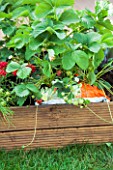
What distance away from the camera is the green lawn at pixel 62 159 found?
1.41 metres

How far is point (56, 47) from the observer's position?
1.43 metres

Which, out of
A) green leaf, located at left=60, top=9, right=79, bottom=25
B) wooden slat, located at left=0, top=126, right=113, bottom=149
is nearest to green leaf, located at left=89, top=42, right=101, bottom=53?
green leaf, located at left=60, top=9, right=79, bottom=25

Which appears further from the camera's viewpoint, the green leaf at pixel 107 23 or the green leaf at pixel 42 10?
the green leaf at pixel 107 23

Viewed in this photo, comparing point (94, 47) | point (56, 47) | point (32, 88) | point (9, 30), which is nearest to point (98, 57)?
point (94, 47)

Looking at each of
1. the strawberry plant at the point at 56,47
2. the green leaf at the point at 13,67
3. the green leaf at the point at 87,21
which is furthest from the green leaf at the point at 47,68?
the green leaf at the point at 87,21

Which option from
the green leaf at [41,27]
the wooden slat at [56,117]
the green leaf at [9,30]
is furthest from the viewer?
the green leaf at [9,30]

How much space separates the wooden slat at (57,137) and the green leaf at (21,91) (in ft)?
0.54

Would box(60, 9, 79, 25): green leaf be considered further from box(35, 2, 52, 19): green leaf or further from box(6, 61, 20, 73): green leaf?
box(6, 61, 20, 73): green leaf

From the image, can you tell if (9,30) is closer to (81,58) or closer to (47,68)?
(47,68)

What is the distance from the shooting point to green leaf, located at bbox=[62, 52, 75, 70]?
1407 millimetres

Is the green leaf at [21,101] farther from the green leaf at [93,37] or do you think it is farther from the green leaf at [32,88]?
the green leaf at [93,37]

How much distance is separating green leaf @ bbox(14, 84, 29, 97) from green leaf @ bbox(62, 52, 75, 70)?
0.18 metres

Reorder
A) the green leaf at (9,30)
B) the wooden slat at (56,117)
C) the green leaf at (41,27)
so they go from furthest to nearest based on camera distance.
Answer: the green leaf at (9,30), the wooden slat at (56,117), the green leaf at (41,27)

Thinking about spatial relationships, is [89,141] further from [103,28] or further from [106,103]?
[103,28]
